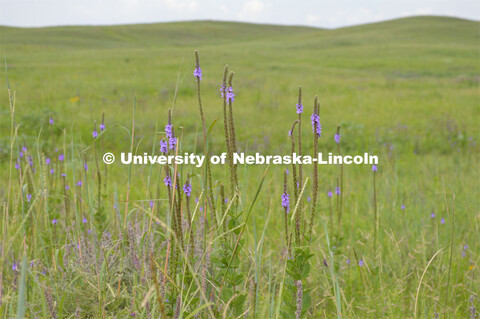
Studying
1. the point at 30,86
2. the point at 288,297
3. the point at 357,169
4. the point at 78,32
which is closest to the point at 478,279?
the point at 288,297

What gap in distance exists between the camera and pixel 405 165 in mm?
6719

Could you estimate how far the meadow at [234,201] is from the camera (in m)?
1.90

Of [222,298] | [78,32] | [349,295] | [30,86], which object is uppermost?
[78,32]

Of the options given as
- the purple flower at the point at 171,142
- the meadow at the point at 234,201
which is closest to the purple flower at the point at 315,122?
the meadow at the point at 234,201

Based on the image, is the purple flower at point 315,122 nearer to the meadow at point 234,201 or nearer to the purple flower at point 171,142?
the meadow at point 234,201

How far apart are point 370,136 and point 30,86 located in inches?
410

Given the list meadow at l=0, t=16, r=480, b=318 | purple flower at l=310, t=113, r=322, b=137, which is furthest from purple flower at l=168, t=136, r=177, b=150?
purple flower at l=310, t=113, r=322, b=137

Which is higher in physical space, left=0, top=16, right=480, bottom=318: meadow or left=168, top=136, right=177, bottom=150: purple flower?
left=168, top=136, right=177, bottom=150: purple flower

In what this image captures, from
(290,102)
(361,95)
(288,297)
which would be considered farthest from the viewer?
(361,95)

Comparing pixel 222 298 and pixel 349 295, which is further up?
pixel 222 298

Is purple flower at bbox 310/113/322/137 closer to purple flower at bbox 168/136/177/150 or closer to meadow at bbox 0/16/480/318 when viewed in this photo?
meadow at bbox 0/16/480/318

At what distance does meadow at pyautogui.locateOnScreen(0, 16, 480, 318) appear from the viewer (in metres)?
1.90

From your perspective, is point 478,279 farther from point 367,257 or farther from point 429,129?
point 429,129

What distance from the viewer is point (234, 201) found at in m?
1.93
